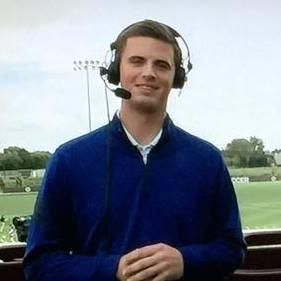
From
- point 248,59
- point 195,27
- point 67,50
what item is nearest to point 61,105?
point 67,50

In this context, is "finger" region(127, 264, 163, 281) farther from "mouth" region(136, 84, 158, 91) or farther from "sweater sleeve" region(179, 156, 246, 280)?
"mouth" region(136, 84, 158, 91)

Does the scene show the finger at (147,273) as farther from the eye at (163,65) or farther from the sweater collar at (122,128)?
the eye at (163,65)

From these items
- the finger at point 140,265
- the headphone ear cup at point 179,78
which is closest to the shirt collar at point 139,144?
the headphone ear cup at point 179,78

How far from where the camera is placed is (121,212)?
1126mm

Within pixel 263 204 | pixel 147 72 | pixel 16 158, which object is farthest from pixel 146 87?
pixel 263 204

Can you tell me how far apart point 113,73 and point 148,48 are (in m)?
0.10

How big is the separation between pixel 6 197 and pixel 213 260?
2580mm

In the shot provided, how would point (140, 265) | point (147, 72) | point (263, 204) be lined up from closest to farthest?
1. point (140, 265)
2. point (147, 72)
3. point (263, 204)

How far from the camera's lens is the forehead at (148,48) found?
1162 millimetres

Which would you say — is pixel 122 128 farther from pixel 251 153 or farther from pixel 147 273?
pixel 251 153

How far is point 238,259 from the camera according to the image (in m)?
1.18

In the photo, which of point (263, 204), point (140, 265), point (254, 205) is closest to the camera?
point (140, 265)

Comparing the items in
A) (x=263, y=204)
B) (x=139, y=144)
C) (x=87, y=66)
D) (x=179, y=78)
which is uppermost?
(x=87, y=66)

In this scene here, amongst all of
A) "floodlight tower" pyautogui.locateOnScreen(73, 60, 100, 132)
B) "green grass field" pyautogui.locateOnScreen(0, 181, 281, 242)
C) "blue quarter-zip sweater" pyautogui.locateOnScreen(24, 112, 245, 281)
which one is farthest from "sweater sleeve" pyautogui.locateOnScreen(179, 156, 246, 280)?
"floodlight tower" pyautogui.locateOnScreen(73, 60, 100, 132)
